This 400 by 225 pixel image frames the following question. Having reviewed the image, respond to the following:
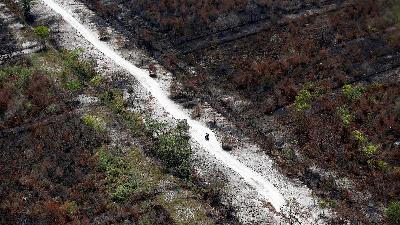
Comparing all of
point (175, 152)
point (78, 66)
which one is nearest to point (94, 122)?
point (175, 152)

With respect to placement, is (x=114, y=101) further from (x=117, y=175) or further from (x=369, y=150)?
(x=369, y=150)

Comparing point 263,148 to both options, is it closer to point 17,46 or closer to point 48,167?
point 48,167

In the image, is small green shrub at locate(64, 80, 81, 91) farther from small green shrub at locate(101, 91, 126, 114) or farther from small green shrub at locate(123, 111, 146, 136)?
small green shrub at locate(123, 111, 146, 136)

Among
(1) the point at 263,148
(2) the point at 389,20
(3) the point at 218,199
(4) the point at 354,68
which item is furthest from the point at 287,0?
(3) the point at 218,199

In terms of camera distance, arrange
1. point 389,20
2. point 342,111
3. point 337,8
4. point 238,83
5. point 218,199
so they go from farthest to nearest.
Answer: point 337,8
point 389,20
point 238,83
point 342,111
point 218,199

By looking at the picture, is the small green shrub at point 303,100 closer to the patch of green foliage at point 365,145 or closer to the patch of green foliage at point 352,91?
the patch of green foliage at point 352,91

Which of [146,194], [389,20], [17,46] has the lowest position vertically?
[17,46]

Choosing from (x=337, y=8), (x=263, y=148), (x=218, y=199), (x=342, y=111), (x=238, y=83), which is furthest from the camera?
(x=337, y=8)
